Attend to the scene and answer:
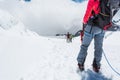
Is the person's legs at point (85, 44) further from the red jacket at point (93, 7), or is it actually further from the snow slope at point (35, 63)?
the red jacket at point (93, 7)

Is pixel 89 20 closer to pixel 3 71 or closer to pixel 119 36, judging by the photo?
pixel 3 71

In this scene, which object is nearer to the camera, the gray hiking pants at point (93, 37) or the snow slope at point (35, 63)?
the gray hiking pants at point (93, 37)

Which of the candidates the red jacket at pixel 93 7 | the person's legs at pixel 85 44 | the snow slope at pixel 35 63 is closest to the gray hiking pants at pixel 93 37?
the person's legs at pixel 85 44

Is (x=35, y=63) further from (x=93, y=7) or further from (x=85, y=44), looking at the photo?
(x=93, y=7)

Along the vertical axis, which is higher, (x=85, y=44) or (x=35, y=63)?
(x=85, y=44)

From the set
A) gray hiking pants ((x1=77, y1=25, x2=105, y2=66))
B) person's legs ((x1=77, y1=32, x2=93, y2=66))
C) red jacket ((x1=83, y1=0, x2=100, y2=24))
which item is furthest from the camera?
person's legs ((x1=77, y1=32, x2=93, y2=66))

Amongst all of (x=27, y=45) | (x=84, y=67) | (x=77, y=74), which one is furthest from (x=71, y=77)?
(x=27, y=45)

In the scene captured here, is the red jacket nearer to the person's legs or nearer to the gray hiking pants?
the gray hiking pants

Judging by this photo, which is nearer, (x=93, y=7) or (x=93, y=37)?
(x=93, y=7)

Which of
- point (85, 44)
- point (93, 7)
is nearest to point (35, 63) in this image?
point (85, 44)

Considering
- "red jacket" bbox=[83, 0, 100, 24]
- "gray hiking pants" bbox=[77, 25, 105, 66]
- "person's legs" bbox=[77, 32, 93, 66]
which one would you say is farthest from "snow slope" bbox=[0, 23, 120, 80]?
"red jacket" bbox=[83, 0, 100, 24]

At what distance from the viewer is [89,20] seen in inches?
277

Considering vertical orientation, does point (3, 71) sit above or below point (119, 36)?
above

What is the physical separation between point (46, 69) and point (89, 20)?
1863 mm
